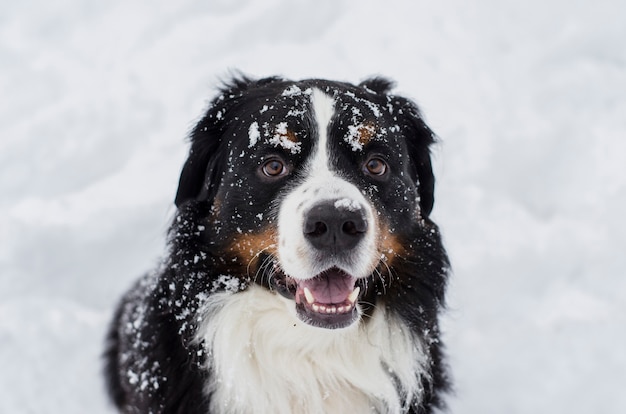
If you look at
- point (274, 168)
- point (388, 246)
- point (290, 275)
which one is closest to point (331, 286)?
point (290, 275)

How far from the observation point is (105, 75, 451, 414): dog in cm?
320

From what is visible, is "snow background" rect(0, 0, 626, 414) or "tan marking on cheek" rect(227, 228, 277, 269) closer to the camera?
"tan marking on cheek" rect(227, 228, 277, 269)

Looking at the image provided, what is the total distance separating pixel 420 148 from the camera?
153 inches

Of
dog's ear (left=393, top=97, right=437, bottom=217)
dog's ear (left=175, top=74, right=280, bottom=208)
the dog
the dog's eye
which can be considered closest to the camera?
the dog

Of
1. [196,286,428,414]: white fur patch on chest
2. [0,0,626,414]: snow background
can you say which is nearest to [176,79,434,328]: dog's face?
[196,286,428,414]: white fur patch on chest

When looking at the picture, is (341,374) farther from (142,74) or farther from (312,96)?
(142,74)

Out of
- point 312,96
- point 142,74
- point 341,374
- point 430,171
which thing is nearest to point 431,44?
point 142,74

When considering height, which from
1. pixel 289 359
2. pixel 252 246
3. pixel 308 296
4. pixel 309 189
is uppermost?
pixel 309 189

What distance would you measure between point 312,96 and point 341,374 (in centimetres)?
134

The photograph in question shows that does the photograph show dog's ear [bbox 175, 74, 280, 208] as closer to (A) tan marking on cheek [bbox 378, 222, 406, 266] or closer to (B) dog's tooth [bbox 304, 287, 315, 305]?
(B) dog's tooth [bbox 304, 287, 315, 305]

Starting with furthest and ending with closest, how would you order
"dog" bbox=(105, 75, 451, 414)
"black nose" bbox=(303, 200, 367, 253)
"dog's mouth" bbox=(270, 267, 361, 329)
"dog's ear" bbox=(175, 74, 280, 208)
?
1. "dog's ear" bbox=(175, 74, 280, 208)
2. "dog" bbox=(105, 75, 451, 414)
3. "dog's mouth" bbox=(270, 267, 361, 329)
4. "black nose" bbox=(303, 200, 367, 253)

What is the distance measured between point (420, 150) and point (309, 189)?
1.00 metres

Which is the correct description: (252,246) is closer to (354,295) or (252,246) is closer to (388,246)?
(354,295)

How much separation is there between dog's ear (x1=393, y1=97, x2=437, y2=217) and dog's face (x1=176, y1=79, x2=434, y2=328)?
0.16 feet
